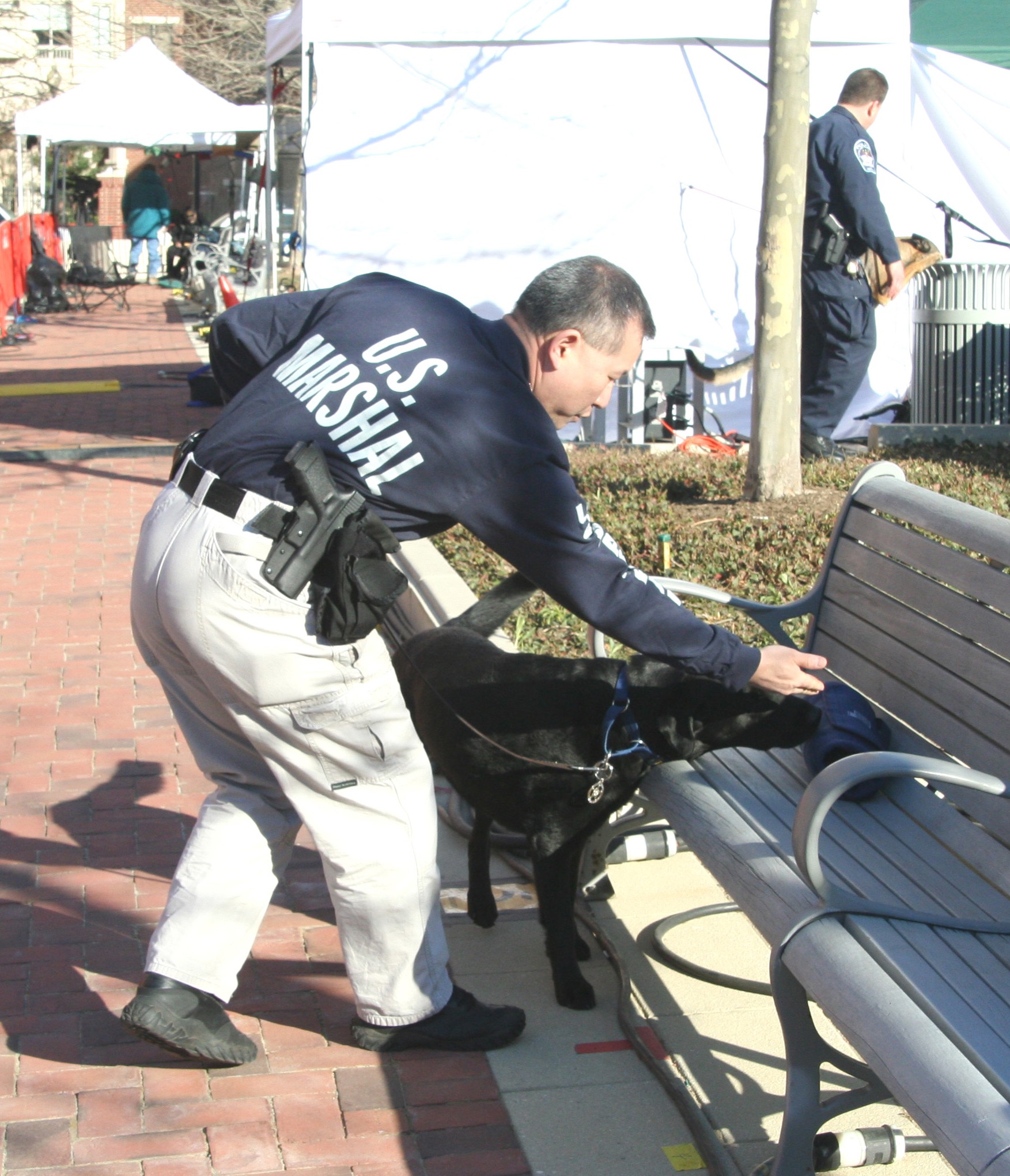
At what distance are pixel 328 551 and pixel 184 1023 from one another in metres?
1.01

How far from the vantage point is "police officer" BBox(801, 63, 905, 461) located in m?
7.69

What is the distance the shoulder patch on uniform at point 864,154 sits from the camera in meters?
7.66

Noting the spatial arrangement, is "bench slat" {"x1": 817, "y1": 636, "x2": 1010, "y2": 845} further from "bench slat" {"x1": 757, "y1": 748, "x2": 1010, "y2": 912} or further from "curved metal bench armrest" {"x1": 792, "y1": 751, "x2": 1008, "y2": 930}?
"curved metal bench armrest" {"x1": 792, "y1": 751, "x2": 1008, "y2": 930}

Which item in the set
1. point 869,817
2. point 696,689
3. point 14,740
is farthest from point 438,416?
point 14,740

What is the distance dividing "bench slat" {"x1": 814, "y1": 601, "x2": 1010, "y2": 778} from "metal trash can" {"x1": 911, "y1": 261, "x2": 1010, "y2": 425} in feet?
18.0

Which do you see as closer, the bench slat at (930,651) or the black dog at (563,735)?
the bench slat at (930,651)

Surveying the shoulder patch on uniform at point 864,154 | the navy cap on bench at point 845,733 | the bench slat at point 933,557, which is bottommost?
the navy cap on bench at point 845,733

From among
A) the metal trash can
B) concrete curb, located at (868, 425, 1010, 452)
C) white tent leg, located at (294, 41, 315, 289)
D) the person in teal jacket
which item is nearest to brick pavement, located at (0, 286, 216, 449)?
white tent leg, located at (294, 41, 315, 289)

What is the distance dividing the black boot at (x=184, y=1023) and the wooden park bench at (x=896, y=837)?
3.41 ft

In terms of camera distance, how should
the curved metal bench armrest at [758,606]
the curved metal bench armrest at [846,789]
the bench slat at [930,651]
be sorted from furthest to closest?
1. the curved metal bench armrest at [758,606]
2. the bench slat at [930,651]
3. the curved metal bench armrest at [846,789]

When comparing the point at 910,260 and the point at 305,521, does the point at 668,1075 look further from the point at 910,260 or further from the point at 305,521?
the point at 910,260

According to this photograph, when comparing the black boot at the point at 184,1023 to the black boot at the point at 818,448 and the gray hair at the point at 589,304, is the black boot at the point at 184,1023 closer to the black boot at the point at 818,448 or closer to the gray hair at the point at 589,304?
the gray hair at the point at 589,304

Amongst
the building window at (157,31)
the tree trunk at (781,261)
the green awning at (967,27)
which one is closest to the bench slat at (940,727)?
the tree trunk at (781,261)

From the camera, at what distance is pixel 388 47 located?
928 cm
